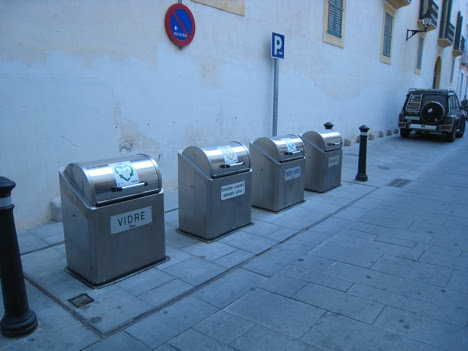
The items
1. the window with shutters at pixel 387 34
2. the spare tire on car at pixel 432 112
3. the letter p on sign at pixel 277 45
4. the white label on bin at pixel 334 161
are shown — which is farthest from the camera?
the window with shutters at pixel 387 34

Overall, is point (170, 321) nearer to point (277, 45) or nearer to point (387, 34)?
point (277, 45)

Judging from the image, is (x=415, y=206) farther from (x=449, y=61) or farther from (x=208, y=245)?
(x=449, y=61)

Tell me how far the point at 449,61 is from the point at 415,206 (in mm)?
29231

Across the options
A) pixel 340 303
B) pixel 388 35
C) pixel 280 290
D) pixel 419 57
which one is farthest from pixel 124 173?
pixel 419 57

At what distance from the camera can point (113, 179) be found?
11.0ft

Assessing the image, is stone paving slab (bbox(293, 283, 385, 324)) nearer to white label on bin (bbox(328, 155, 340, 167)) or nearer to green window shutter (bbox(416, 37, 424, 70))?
white label on bin (bbox(328, 155, 340, 167))

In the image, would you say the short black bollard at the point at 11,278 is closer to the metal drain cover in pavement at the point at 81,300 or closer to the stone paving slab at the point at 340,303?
the metal drain cover in pavement at the point at 81,300

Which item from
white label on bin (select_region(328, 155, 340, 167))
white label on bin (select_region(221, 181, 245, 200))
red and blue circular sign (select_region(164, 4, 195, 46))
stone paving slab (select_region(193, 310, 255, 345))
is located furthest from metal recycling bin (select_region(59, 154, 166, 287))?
white label on bin (select_region(328, 155, 340, 167))

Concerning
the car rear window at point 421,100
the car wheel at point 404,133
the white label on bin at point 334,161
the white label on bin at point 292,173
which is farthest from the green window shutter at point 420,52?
the white label on bin at point 292,173

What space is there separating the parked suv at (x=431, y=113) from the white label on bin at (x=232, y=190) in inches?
484

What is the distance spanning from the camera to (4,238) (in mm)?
2551

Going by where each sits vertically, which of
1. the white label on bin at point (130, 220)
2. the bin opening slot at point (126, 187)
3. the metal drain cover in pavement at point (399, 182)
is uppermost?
the bin opening slot at point (126, 187)

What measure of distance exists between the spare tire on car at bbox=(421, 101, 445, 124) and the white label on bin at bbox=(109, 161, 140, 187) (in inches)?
543

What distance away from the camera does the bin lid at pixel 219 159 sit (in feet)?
14.1
